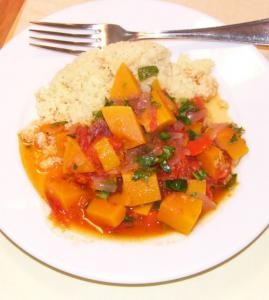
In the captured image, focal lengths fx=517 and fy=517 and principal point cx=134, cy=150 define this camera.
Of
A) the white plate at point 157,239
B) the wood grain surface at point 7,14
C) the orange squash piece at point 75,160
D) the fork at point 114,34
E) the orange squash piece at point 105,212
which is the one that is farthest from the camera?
the wood grain surface at point 7,14

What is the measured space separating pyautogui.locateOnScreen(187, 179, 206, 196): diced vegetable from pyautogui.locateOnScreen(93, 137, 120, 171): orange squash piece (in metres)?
0.31

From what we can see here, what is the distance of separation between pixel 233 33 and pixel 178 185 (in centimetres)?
86

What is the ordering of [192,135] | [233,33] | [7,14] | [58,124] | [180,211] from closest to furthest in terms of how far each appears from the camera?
[180,211] < [192,135] < [58,124] < [233,33] < [7,14]

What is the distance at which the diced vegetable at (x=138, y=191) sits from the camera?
2.08m

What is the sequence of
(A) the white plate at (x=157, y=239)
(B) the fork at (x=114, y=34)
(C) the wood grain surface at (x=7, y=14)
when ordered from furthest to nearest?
(C) the wood grain surface at (x=7, y=14)
(B) the fork at (x=114, y=34)
(A) the white plate at (x=157, y=239)

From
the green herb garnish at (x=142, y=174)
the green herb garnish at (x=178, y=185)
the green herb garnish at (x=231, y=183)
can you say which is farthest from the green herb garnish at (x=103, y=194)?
the green herb garnish at (x=231, y=183)

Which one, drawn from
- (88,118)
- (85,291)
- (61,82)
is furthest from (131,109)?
(85,291)

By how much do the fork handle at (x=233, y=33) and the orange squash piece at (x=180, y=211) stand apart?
853 millimetres

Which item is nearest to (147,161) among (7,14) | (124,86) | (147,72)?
(124,86)

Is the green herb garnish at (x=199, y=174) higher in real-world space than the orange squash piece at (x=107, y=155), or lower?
lower

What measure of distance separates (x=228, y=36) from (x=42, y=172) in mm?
1099

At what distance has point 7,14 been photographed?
2.82 meters

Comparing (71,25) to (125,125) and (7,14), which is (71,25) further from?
(125,125)

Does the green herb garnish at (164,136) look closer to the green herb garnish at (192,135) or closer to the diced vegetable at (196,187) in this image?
the green herb garnish at (192,135)
